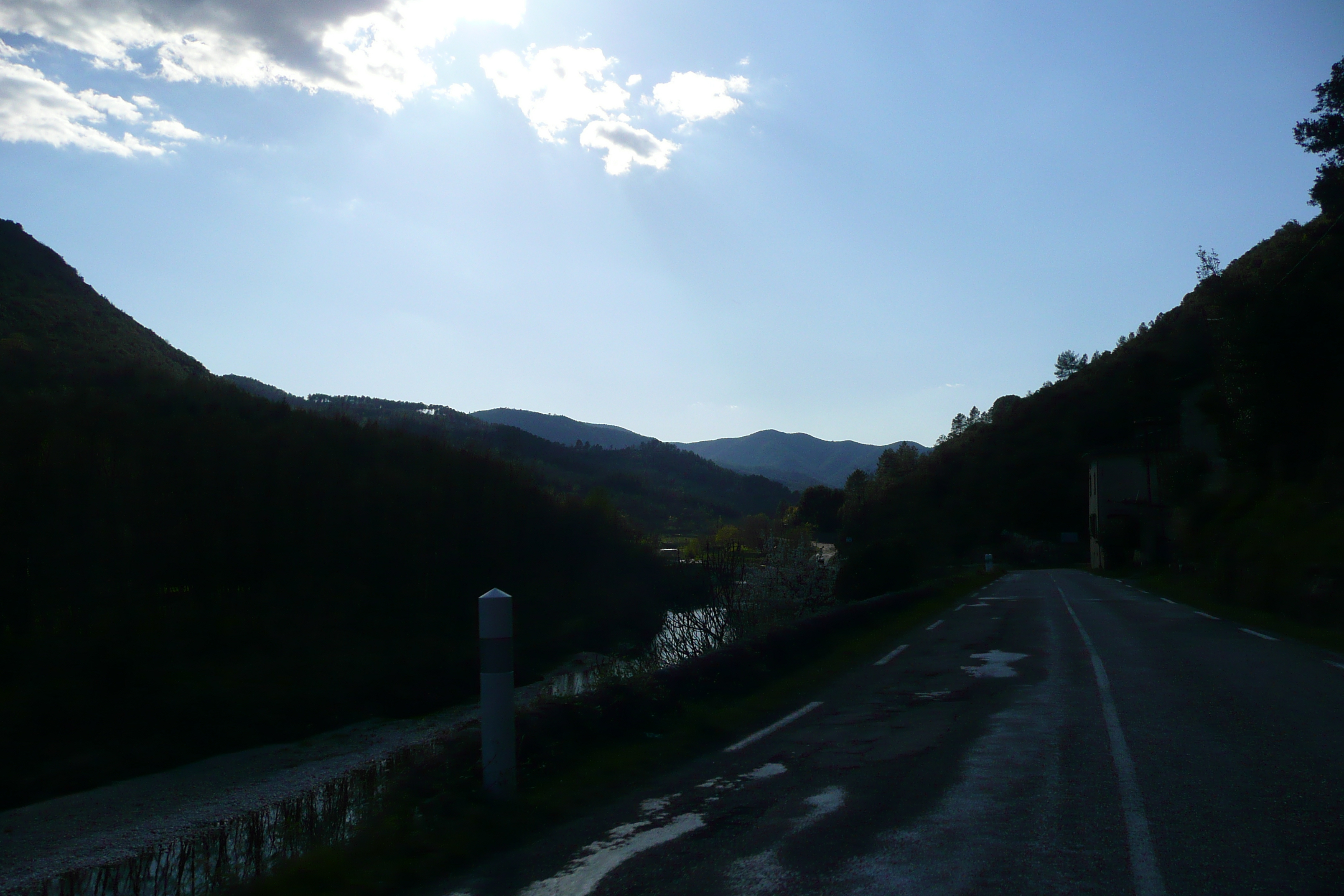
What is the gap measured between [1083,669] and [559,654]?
71.3 feet

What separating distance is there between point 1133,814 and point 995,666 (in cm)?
621

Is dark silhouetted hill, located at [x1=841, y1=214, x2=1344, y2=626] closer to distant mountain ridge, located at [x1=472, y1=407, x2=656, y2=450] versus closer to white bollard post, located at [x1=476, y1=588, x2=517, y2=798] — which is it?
white bollard post, located at [x1=476, y1=588, x2=517, y2=798]

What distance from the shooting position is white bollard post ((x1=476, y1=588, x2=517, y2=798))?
4574 millimetres

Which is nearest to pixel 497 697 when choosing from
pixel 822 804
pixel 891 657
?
pixel 822 804

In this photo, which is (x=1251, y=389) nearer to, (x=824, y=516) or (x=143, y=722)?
(x=143, y=722)

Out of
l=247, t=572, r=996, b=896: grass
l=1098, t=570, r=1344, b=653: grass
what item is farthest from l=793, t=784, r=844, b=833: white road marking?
l=1098, t=570, r=1344, b=653: grass

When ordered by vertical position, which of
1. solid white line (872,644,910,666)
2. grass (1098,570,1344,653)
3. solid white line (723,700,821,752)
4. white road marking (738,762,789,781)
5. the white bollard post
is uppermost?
the white bollard post

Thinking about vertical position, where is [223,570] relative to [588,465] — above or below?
below

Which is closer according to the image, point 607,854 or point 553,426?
point 607,854

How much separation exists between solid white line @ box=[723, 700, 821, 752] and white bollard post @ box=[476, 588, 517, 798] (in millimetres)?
2092

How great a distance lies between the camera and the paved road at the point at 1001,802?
3416 mm

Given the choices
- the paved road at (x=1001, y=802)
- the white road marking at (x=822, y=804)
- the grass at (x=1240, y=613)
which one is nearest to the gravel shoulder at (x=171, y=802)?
the paved road at (x=1001, y=802)

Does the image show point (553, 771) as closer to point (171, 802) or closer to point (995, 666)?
point (995, 666)

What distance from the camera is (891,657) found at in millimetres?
11500
